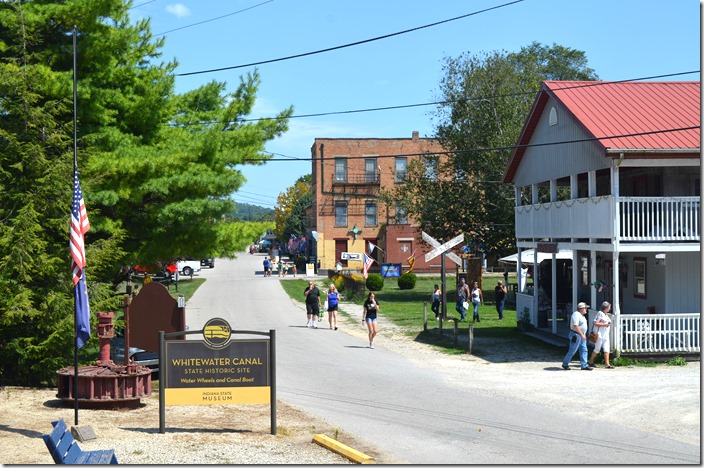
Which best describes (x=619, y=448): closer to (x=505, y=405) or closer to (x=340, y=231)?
(x=505, y=405)

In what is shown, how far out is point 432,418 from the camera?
1488cm

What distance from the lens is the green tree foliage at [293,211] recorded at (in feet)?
324

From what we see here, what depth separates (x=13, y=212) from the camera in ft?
55.9

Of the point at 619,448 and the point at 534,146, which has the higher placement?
the point at 534,146

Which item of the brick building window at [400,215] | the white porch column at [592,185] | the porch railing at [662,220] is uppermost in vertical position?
the brick building window at [400,215]

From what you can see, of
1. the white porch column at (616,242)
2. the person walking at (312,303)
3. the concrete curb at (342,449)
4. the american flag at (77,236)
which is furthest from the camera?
the person walking at (312,303)

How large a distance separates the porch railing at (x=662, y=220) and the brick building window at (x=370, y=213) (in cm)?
4710

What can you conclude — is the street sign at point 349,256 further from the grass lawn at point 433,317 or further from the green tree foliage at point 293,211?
the green tree foliage at point 293,211

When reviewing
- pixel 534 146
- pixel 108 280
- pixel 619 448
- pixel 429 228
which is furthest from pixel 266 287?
pixel 619 448

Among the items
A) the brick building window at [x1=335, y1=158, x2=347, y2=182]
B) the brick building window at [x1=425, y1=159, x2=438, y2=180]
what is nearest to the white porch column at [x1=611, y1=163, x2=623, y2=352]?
the brick building window at [x1=425, y1=159, x2=438, y2=180]

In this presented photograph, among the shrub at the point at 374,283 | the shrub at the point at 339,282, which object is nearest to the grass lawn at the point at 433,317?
the shrub at the point at 374,283

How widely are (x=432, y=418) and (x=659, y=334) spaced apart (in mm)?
9641

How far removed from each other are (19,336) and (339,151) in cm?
5273

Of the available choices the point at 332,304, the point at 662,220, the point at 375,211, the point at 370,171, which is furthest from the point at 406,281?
the point at 662,220
